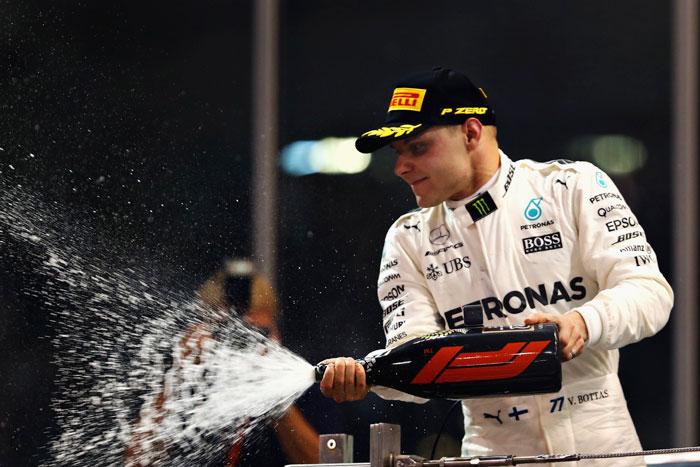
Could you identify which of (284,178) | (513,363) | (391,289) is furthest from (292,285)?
(513,363)

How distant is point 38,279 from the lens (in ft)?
11.5

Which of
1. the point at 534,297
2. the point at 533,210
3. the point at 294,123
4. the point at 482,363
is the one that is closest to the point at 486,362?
the point at 482,363

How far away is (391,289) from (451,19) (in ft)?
6.56

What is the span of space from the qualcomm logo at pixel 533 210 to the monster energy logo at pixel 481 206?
7 cm

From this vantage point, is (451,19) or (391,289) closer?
(391,289)

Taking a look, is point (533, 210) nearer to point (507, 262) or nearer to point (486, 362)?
point (507, 262)

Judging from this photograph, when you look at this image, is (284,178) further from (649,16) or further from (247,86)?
(649,16)

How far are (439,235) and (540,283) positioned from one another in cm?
25

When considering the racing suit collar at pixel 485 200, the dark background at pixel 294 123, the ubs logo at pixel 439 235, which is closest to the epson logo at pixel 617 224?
the racing suit collar at pixel 485 200

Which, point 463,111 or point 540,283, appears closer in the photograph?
point 540,283

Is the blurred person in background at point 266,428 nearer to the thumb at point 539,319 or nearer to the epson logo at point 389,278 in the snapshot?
the epson logo at point 389,278

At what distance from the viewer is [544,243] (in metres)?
2.26

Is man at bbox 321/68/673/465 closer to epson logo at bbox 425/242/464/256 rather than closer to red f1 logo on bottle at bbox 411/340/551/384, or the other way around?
epson logo at bbox 425/242/464/256

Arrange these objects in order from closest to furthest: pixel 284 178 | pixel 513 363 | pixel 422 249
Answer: pixel 513 363
pixel 422 249
pixel 284 178
